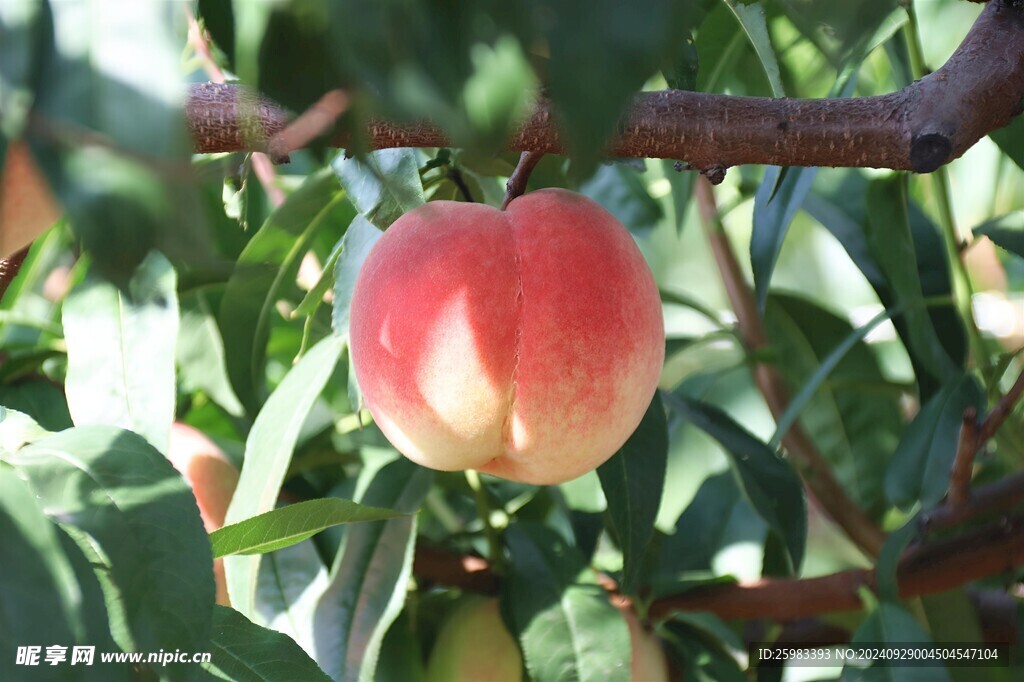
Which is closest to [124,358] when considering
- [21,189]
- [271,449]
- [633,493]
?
[271,449]

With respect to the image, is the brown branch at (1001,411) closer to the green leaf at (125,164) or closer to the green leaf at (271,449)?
the green leaf at (271,449)

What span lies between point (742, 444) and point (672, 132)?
0.37m

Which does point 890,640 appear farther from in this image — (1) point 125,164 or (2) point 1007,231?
(1) point 125,164

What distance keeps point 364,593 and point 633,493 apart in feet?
0.57

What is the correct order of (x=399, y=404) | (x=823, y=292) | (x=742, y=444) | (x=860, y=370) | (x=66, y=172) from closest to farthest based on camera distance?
(x=66, y=172)
(x=399, y=404)
(x=742, y=444)
(x=860, y=370)
(x=823, y=292)

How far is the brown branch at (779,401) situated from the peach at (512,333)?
0.35m

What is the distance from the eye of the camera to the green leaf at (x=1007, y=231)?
0.69 metres

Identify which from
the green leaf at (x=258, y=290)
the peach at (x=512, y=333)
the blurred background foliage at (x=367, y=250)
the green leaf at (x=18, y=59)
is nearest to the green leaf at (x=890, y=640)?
the blurred background foliage at (x=367, y=250)

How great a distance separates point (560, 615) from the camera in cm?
64

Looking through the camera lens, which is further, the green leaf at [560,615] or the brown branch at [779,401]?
the brown branch at [779,401]

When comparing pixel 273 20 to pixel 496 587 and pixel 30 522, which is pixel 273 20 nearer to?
pixel 30 522

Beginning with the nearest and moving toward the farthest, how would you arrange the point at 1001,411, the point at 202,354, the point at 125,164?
1. the point at 125,164
2. the point at 1001,411
3. the point at 202,354

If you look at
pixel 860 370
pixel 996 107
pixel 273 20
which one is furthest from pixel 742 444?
pixel 273 20

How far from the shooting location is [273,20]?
174 mm
